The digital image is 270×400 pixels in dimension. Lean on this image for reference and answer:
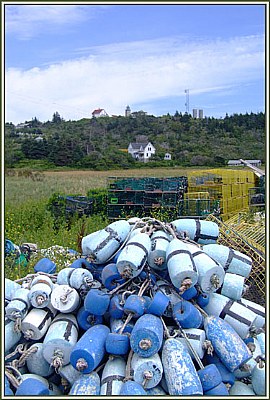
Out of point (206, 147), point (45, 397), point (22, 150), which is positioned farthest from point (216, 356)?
point (206, 147)

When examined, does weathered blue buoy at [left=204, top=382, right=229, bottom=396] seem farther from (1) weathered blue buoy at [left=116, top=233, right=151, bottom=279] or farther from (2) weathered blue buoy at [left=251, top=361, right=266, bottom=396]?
(1) weathered blue buoy at [left=116, top=233, right=151, bottom=279]

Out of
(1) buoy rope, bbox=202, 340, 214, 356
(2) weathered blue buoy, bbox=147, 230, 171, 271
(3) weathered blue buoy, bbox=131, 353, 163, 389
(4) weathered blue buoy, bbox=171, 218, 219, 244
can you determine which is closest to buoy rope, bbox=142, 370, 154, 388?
(3) weathered blue buoy, bbox=131, 353, 163, 389

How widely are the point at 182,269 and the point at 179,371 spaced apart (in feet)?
1.72

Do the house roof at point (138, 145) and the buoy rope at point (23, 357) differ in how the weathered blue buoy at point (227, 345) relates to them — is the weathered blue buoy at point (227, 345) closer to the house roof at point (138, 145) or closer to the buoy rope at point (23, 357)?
the buoy rope at point (23, 357)

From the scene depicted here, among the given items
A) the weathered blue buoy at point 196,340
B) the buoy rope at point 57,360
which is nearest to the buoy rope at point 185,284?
the weathered blue buoy at point 196,340

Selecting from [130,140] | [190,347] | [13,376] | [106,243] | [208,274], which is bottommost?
[13,376]

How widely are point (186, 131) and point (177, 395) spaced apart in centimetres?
3530

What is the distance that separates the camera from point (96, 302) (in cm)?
265

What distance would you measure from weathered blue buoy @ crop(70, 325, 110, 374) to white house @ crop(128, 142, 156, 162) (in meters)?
29.6

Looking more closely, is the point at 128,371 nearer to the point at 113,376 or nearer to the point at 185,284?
the point at 113,376

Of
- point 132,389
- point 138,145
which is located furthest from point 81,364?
point 138,145

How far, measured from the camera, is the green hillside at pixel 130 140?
84.6 feet

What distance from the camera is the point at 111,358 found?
2.52 m

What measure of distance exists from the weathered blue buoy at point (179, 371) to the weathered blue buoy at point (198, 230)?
0.88m
